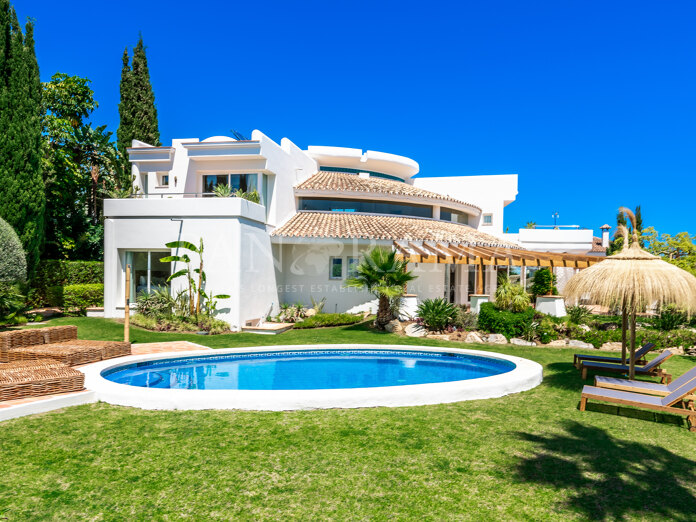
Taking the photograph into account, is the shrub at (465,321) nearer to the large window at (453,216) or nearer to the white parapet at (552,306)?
the white parapet at (552,306)

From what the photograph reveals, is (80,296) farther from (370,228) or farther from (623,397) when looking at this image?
(623,397)

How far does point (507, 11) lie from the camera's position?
2116cm

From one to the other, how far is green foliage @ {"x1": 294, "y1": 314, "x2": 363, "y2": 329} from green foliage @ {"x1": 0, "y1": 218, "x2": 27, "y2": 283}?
462 inches

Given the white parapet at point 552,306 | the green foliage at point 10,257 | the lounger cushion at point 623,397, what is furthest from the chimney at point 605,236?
the green foliage at point 10,257

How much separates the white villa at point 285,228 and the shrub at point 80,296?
1.90 m

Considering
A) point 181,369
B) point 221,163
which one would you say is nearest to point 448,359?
point 181,369

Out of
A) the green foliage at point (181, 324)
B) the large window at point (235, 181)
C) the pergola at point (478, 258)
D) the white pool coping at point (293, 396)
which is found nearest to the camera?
the white pool coping at point (293, 396)

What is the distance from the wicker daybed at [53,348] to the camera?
10.4 metres

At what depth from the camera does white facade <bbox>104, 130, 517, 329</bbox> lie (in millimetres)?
18891

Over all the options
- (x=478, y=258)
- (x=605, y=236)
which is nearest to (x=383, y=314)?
(x=478, y=258)

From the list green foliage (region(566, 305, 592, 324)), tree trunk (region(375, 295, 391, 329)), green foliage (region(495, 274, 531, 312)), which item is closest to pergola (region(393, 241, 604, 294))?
green foliage (region(495, 274, 531, 312))

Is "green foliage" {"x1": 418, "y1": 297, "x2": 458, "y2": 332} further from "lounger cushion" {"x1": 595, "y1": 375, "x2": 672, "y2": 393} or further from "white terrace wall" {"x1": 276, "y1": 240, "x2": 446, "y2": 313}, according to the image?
"lounger cushion" {"x1": 595, "y1": 375, "x2": 672, "y2": 393}

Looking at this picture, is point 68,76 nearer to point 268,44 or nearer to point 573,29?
point 268,44

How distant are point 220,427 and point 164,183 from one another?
23.4 metres
